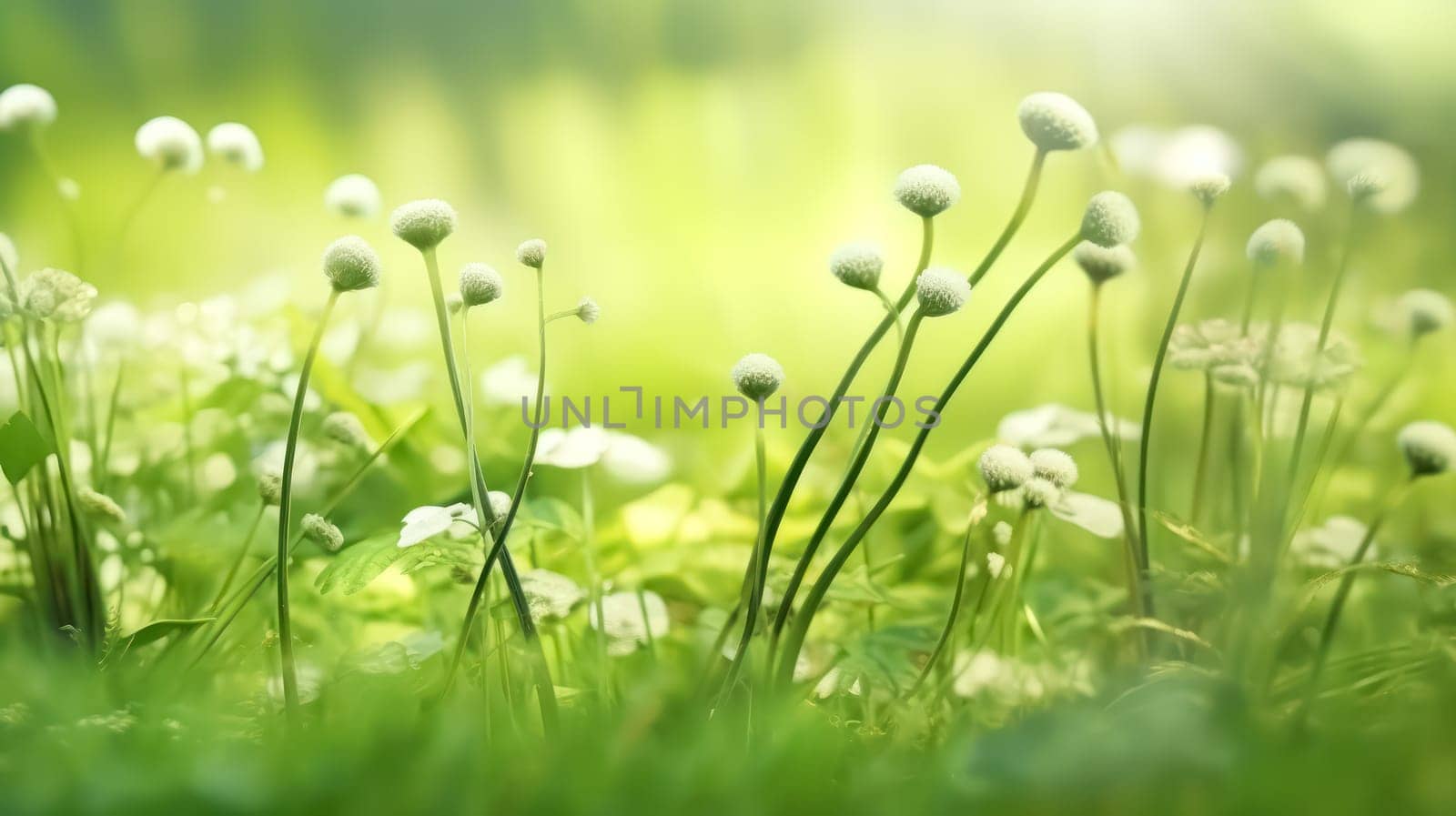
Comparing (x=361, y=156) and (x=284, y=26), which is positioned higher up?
(x=284, y=26)

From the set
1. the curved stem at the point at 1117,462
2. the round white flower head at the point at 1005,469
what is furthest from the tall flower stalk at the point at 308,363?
the curved stem at the point at 1117,462

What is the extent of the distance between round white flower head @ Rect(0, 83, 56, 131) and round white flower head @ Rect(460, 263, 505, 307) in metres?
0.46

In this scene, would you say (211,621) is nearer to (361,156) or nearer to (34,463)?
(34,463)

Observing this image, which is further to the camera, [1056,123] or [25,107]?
[25,107]

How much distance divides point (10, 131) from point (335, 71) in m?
0.27

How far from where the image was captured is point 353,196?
840mm

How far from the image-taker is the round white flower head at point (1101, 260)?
0.73 metres

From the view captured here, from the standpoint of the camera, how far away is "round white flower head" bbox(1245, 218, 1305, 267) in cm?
73

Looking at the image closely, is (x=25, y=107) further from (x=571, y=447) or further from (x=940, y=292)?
(x=940, y=292)

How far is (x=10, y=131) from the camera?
2.74 feet

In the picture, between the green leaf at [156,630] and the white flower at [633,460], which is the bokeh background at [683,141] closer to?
the white flower at [633,460]

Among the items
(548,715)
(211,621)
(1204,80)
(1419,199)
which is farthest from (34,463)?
(1419,199)

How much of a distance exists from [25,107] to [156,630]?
0.45 meters

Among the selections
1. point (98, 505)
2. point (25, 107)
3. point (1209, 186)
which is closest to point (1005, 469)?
point (1209, 186)
